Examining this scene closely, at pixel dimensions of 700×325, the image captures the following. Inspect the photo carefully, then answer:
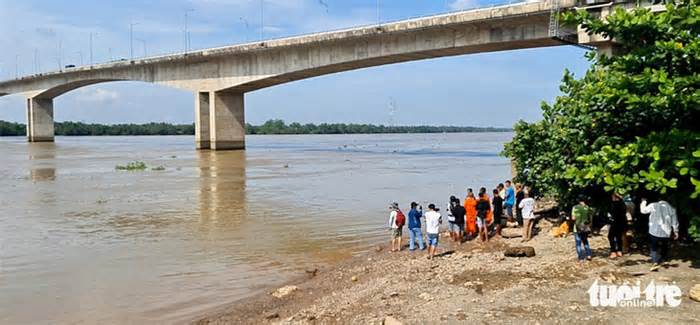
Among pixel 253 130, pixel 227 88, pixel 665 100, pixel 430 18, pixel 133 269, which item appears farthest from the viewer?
pixel 253 130

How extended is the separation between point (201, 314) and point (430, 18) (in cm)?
2990

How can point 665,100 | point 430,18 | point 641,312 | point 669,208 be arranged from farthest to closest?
point 430,18 → point 669,208 → point 665,100 → point 641,312

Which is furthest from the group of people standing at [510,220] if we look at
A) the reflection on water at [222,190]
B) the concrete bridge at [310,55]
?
the concrete bridge at [310,55]

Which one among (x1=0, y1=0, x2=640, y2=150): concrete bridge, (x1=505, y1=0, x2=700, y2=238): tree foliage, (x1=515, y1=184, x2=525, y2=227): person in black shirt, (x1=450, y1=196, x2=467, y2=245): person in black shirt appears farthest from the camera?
(x1=0, y1=0, x2=640, y2=150): concrete bridge

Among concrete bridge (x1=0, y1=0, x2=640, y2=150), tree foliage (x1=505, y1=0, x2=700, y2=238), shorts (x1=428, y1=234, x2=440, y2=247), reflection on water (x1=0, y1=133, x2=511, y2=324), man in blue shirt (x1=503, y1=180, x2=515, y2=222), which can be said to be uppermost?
concrete bridge (x1=0, y1=0, x2=640, y2=150)

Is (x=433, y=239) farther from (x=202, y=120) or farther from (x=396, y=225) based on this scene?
(x=202, y=120)

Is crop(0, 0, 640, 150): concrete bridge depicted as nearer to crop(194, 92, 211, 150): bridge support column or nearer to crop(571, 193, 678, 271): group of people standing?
crop(194, 92, 211, 150): bridge support column

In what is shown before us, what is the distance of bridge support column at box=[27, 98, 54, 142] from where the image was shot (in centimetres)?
8694

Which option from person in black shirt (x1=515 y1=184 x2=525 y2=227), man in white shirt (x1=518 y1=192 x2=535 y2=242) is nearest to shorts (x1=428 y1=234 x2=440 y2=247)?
man in white shirt (x1=518 y1=192 x2=535 y2=242)

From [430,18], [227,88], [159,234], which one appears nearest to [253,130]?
[227,88]

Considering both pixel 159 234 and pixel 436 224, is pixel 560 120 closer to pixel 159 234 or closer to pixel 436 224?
pixel 436 224

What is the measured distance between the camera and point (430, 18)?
3600 cm

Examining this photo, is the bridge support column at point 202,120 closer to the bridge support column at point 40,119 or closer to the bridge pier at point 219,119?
the bridge pier at point 219,119

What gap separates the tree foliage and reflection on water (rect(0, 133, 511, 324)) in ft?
18.9
